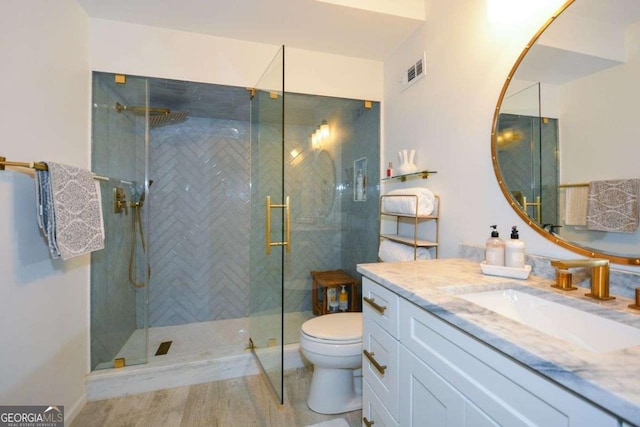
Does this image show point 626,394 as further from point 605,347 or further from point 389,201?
point 389,201

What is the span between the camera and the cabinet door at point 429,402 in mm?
704

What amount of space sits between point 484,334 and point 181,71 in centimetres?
233

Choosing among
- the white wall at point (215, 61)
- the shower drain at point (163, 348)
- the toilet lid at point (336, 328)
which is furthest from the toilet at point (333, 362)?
the white wall at point (215, 61)

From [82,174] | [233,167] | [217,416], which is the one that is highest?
[233,167]

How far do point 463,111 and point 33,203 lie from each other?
7.37ft

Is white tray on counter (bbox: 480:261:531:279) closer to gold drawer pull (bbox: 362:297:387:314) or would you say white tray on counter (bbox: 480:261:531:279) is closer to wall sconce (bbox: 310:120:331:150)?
gold drawer pull (bbox: 362:297:387:314)

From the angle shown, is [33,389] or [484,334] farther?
[33,389]

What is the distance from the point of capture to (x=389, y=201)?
1.94 m

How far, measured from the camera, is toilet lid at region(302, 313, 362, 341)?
1633mm

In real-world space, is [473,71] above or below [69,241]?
above

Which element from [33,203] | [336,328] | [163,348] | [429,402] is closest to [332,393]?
[336,328]

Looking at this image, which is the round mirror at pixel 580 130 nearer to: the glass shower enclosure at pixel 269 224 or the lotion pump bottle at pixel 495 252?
the lotion pump bottle at pixel 495 252

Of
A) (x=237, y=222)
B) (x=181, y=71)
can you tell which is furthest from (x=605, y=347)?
(x=237, y=222)

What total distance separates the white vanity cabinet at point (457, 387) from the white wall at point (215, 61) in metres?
1.81
